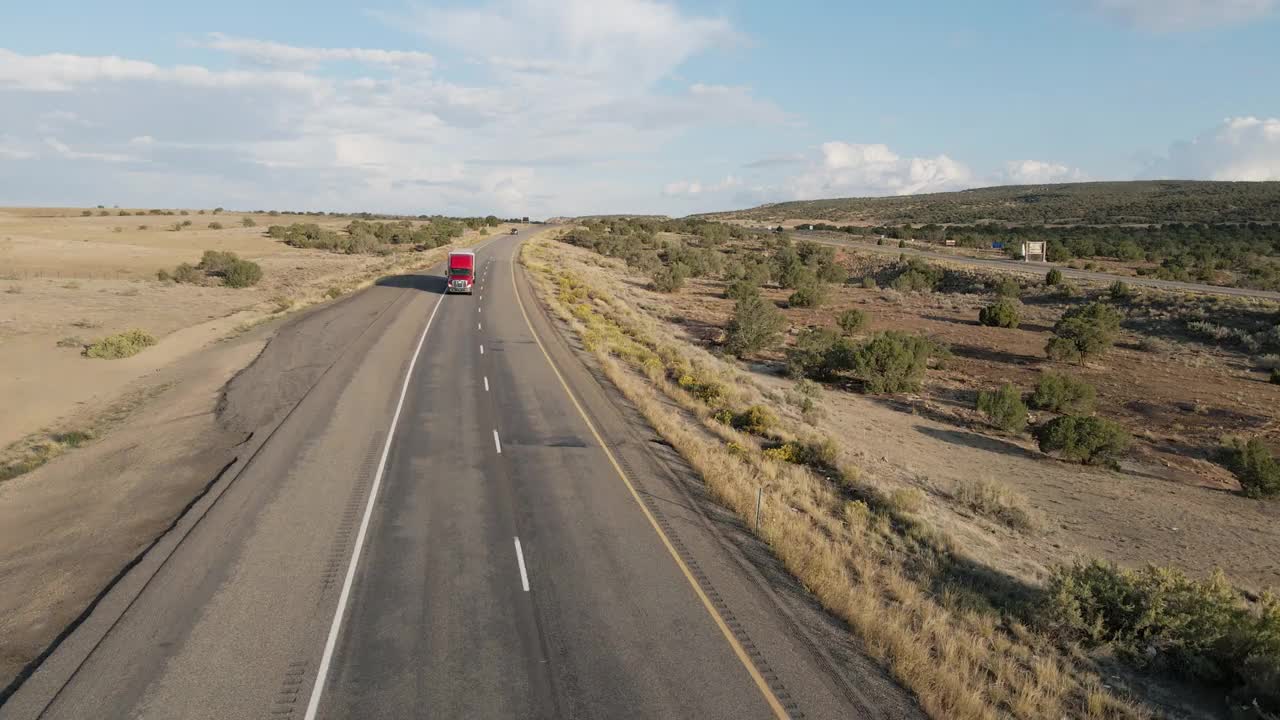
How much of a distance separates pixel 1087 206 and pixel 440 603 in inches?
6163

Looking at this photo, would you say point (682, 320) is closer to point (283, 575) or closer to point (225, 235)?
point (283, 575)

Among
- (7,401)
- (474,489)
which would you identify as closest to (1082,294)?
(474,489)

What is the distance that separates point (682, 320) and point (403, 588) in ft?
127

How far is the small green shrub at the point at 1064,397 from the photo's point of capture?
87.2 feet

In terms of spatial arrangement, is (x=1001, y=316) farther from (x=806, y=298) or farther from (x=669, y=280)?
(x=669, y=280)

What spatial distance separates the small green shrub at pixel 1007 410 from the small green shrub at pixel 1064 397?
7.63 feet

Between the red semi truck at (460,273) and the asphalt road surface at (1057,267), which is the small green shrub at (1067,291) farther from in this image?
the red semi truck at (460,273)

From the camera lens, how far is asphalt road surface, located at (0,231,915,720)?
8.24 m

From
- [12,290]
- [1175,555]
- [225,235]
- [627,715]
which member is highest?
[225,235]

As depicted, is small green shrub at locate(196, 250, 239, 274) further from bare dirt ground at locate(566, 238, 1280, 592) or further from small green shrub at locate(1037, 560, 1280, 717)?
small green shrub at locate(1037, 560, 1280, 717)

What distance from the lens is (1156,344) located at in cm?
3716

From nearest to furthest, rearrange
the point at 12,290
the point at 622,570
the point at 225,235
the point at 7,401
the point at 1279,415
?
the point at 622,570, the point at 7,401, the point at 1279,415, the point at 12,290, the point at 225,235

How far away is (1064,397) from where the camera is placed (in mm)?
26609

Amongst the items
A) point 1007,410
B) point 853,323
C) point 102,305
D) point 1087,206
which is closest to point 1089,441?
point 1007,410
